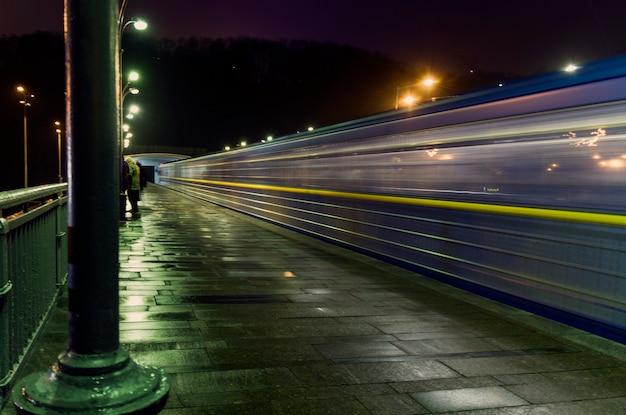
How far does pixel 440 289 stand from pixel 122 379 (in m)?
4.69

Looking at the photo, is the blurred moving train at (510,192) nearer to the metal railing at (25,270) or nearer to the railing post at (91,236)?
the railing post at (91,236)

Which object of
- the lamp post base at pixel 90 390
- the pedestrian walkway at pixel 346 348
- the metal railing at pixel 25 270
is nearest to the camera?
the lamp post base at pixel 90 390

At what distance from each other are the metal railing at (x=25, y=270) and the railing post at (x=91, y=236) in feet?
1.21

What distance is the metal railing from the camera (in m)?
3.38

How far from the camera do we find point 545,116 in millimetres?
5836

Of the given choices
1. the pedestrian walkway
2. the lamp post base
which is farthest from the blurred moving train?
the lamp post base

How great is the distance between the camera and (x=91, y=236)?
324 centimetres

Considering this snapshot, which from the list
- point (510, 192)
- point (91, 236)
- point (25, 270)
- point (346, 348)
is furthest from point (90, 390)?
point (510, 192)

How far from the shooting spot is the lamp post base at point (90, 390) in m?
3.15

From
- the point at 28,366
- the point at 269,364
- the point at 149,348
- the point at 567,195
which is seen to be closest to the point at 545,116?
the point at 567,195

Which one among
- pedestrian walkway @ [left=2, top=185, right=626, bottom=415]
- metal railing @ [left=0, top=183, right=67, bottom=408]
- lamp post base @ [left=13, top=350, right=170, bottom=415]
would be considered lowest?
pedestrian walkway @ [left=2, top=185, right=626, bottom=415]

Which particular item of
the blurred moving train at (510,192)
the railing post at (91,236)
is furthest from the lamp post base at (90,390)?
the blurred moving train at (510,192)

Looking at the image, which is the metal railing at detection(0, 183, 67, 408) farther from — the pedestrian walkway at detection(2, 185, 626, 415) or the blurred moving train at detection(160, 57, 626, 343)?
the blurred moving train at detection(160, 57, 626, 343)

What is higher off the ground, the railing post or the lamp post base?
the railing post
